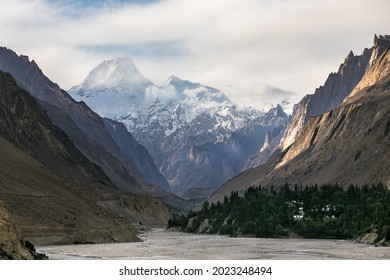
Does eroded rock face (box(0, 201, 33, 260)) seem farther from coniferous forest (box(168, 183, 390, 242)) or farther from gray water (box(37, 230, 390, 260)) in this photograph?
coniferous forest (box(168, 183, 390, 242))

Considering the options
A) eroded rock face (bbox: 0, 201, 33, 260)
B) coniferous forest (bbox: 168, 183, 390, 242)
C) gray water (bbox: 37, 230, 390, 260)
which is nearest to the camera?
eroded rock face (bbox: 0, 201, 33, 260)

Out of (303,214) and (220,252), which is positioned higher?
(303,214)

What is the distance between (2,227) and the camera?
45.7m

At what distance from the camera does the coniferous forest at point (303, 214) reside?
117 meters

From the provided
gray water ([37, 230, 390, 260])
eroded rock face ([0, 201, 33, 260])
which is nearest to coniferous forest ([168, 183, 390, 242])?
gray water ([37, 230, 390, 260])

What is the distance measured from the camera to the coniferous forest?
117062mm

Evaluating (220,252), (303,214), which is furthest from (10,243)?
(303,214)

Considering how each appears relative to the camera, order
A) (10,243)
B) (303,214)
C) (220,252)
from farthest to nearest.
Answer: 1. (303,214)
2. (220,252)
3. (10,243)

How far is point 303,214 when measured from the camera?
141125 millimetres

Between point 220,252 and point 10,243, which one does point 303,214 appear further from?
point 10,243

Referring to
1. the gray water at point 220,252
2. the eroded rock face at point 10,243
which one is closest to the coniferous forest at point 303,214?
the gray water at point 220,252

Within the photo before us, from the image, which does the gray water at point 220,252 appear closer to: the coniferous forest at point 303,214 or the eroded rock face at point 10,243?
the eroded rock face at point 10,243
